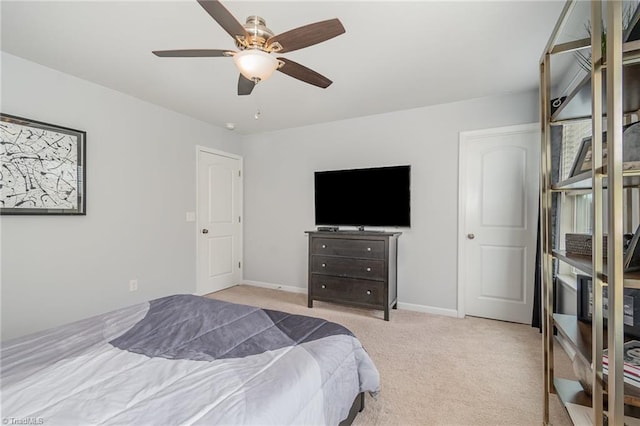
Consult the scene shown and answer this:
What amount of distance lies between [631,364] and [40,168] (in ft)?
12.9

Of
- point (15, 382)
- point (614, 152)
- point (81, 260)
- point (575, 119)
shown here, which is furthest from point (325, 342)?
point (81, 260)

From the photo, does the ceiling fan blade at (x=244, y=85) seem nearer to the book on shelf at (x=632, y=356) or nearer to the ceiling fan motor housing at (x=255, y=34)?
the ceiling fan motor housing at (x=255, y=34)

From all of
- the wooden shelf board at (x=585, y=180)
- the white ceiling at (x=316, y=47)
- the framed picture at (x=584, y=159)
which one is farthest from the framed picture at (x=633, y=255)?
the white ceiling at (x=316, y=47)

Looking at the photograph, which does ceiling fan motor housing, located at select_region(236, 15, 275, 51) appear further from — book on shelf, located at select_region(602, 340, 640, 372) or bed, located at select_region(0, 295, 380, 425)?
book on shelf, located at select_region(602, 340, 640, 372)

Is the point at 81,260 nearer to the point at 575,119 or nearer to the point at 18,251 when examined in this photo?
the point at 18,251

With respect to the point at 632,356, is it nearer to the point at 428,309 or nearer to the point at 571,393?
the point at 571,393

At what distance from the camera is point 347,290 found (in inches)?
136

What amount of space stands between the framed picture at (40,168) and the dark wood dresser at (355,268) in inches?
96.2

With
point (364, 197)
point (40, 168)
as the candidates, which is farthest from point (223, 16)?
point (364, 197)

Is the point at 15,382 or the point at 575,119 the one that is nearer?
the point at 15,382

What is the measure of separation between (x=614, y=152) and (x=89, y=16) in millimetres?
2841

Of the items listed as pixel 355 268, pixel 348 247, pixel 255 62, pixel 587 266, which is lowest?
pixel 355 268

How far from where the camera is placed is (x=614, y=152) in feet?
3.03

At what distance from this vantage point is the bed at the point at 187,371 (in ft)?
3.00
